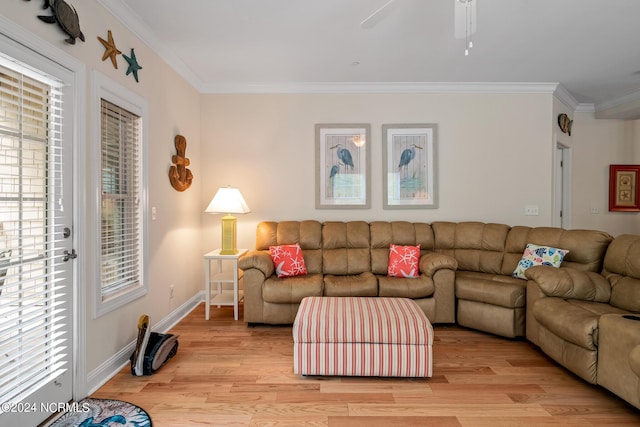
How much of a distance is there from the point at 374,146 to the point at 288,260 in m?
1.85

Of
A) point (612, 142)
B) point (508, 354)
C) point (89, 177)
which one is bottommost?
point (508, 354)

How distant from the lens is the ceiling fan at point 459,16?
79.9 inches

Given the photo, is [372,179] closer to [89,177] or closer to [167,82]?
[167,82]

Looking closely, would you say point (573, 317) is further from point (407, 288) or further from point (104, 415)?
point (104, 415)

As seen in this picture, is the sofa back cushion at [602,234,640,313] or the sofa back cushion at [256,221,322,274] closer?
the sofa back cushion at [602,234,640,313]

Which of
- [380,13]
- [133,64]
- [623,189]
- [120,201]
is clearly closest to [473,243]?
[380,13]

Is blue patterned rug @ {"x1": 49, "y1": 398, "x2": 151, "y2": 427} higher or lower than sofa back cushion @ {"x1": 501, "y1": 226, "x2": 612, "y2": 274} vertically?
lower

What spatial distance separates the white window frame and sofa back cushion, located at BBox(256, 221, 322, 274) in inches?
51.5

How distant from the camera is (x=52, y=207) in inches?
77.1

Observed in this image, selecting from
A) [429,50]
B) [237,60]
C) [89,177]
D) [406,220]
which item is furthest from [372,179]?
[89,177]

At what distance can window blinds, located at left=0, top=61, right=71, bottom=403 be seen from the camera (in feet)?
5.49

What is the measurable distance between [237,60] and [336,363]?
3078 millimetres

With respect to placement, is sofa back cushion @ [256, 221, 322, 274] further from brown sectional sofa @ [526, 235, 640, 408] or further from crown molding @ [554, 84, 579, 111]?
crown molding @ [554, 84, 579, 111]

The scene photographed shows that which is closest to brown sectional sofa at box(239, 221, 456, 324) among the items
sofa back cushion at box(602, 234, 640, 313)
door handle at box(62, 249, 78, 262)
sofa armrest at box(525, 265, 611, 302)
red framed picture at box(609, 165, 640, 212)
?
sofa armrest at box(525, 265, 611, 302)
